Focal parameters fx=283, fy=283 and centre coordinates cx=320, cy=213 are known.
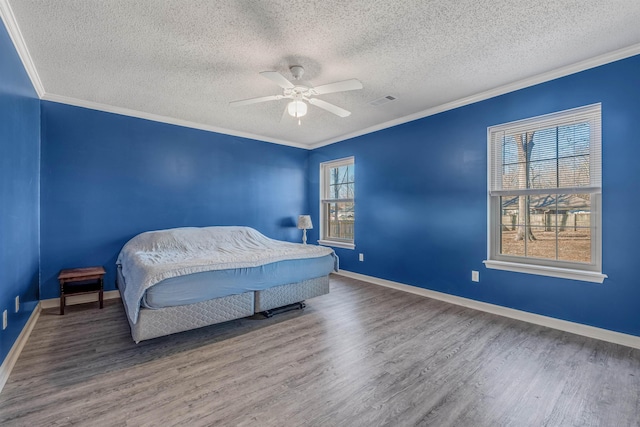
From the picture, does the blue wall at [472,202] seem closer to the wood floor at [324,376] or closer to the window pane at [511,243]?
the window pane at [511,243]

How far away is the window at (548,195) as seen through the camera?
2.69m

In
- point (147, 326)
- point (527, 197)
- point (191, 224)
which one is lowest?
point (147, 326)

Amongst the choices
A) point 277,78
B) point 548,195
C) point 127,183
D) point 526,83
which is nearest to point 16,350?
point 127,183

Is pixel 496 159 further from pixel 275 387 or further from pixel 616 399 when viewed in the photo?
pixel 275 387

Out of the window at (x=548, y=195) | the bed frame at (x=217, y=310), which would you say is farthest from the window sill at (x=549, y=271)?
the bed frame at (x=217, y=310)

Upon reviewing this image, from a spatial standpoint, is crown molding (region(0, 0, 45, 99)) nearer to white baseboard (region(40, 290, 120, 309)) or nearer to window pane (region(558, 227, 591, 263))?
white baseboard (region(40, 290, 120, 309))

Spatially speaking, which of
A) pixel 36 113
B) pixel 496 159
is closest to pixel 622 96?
pixel 496 159

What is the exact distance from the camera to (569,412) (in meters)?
1.66

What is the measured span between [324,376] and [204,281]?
130cm

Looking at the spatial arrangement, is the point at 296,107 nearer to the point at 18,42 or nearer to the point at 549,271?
the point at 18,42

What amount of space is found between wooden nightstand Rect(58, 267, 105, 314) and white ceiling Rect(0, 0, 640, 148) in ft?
6.95

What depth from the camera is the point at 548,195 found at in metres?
2.97

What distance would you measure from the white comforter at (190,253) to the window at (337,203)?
1674 millimetres

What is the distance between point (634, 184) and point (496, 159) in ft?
3.81
